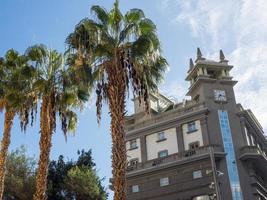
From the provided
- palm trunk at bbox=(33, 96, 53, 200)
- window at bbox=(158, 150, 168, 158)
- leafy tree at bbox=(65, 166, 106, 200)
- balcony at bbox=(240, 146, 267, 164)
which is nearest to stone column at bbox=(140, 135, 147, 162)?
window at bbox=(158, 150, 168, 158)

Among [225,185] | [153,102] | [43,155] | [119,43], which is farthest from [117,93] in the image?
[153,102]

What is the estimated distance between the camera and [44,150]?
1886 cm

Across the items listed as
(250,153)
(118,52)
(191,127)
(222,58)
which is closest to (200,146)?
(191,127)

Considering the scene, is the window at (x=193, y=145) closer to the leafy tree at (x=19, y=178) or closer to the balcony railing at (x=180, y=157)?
the balcony railing at (x=180, y=157)

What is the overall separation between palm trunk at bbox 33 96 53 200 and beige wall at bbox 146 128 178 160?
26.0 metres

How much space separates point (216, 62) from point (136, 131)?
12.9 m

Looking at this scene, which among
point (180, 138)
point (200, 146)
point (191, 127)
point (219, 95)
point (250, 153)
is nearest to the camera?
point (250, 153)

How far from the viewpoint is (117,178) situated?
45.3 ft

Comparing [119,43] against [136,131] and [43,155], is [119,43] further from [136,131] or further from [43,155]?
[136,131]

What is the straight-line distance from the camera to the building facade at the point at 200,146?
40.2m

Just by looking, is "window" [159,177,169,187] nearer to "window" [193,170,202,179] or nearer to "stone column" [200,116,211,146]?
"window" [193,170,202,179]

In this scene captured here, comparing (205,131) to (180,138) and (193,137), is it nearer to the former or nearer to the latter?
(193,137)

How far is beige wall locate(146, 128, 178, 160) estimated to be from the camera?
44312 millimetres

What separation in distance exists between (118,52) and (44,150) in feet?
20.1
